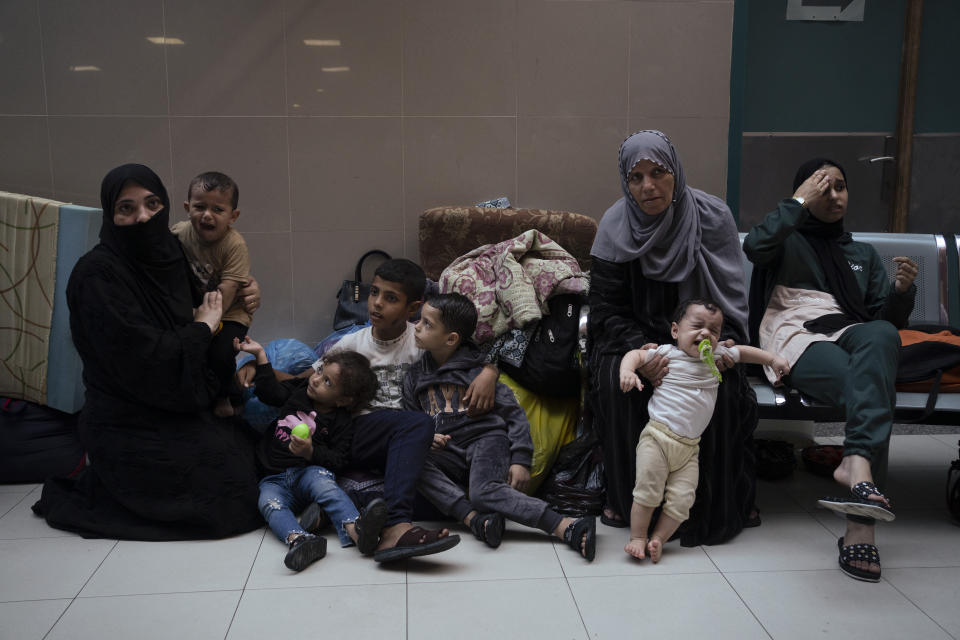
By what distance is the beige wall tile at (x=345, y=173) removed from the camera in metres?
3.66

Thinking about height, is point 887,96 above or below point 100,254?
above

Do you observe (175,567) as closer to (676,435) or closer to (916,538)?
(676,435)

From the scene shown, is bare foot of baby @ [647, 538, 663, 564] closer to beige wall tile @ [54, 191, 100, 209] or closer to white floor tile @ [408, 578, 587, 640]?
white floor tile @ [408, 578, 587, 640]

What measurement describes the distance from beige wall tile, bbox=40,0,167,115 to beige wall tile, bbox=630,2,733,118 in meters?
2.29

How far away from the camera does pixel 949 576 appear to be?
2293 mm

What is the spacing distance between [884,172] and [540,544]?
3.24 metres

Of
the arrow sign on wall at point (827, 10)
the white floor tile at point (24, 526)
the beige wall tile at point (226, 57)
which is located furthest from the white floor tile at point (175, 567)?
the arrow sign on wall at point (827, 10)

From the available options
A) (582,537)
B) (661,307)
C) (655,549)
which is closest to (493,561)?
(582,537)

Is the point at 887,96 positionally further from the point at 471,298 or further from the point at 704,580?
the point at 704,580

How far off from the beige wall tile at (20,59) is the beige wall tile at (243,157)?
64 cm

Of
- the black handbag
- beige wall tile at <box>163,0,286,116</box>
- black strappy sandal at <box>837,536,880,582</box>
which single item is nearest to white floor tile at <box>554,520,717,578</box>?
black strappy sandal at <box>837,536,880,582</box>

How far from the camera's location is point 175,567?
2365 millimetres

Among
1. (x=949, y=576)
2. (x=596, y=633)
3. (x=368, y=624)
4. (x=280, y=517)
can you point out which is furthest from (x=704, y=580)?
(x=280, y=517)

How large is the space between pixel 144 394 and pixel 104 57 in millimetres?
1922
